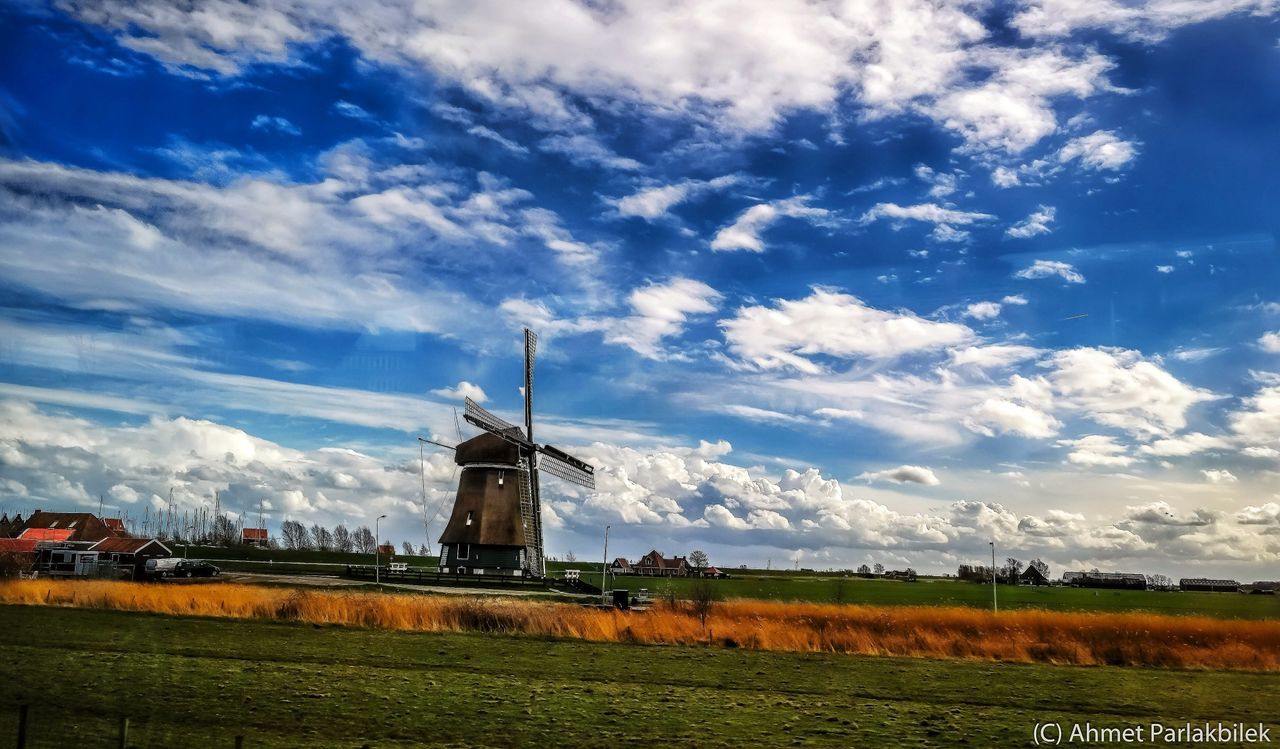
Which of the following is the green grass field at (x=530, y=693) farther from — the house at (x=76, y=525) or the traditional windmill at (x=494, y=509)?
the house at (x=76, y=525)

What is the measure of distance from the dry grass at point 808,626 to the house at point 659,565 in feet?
340

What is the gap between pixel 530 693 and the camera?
16922 millimetres

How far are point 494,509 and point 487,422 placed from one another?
7.35 m

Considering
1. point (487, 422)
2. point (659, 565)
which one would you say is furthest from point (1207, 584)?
point (487, 422)

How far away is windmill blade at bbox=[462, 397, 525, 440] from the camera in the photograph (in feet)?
217

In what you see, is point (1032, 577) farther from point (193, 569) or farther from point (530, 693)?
point (530, 693)

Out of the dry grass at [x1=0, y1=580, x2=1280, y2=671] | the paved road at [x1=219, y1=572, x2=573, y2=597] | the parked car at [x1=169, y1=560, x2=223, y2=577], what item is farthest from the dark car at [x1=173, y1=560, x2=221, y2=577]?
the dry grass at [x1=0, y1=580, x2=1280, y2=671]

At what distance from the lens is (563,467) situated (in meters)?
69.4

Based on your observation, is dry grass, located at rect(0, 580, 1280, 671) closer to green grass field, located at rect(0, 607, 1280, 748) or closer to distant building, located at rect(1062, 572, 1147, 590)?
green grass field, located at rect(0, 607, 1280, 748)

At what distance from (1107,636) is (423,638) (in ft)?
70.4

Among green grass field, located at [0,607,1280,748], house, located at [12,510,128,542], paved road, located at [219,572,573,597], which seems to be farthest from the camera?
house, located at [12,510,128,542]

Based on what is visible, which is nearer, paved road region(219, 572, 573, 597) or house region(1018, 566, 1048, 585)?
paved road region(219, 572, 573, 597)

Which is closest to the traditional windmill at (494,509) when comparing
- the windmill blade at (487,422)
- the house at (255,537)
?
the windmill blade at (487,422)

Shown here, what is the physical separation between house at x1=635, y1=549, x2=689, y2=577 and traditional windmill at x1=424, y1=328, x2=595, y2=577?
73.4 m
